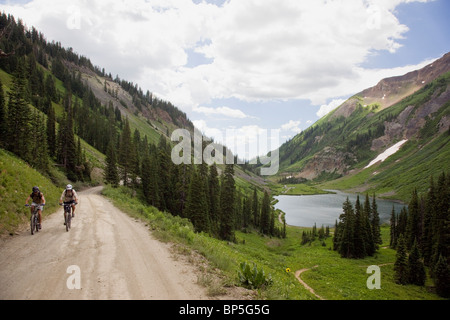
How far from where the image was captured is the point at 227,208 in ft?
195

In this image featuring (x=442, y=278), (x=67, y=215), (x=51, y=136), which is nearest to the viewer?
(x=67, y=215)

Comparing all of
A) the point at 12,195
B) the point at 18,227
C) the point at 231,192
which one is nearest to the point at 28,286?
the point at 18,227

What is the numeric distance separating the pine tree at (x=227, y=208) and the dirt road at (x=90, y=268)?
46013 mm

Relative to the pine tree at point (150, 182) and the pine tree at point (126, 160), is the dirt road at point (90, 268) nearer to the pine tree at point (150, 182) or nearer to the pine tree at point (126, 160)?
the pine tree at point (150, 182)

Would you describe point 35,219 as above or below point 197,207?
above

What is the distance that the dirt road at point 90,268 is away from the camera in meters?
7.12

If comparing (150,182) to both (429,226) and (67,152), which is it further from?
(429,226)

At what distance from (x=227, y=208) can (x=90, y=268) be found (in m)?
51.5

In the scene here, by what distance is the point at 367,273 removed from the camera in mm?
49156

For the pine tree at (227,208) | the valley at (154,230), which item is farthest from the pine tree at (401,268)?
the pine tree at (227,208)

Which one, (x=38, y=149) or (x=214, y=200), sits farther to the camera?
(x=214, y=200)

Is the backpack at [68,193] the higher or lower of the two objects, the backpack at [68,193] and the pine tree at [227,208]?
the higher

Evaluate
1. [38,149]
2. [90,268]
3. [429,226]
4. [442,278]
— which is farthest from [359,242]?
[38,149]
